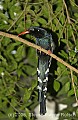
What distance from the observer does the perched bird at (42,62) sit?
0.94m

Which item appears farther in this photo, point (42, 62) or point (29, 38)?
point (29, 38)

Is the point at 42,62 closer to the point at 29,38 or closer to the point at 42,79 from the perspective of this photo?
the point at 42,79

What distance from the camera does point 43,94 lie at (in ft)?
3.08

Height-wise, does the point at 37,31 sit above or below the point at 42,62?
above

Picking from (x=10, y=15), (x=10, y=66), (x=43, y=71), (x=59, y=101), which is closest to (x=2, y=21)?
(x=10, y=15)

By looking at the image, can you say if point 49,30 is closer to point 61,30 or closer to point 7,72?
point 61,30

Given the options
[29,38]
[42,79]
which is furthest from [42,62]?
[29,38]

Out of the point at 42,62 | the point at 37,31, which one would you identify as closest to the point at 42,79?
the point at 42,62

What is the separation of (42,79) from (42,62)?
0.19 ft

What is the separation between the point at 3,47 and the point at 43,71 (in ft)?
0.93

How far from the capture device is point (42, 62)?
0.96 metres

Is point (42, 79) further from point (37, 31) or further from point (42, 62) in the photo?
point (37, 31)

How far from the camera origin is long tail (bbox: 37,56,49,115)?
938 millimetres

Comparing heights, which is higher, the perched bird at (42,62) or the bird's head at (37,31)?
the bird's head at (37,31)
